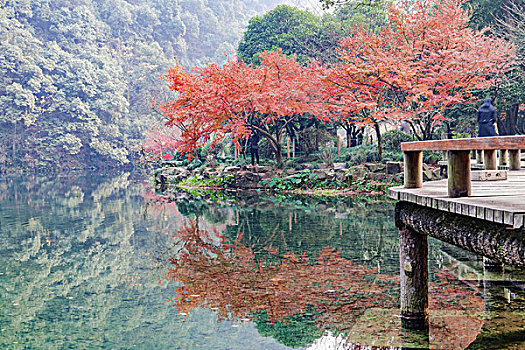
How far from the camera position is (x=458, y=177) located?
10.9 feet

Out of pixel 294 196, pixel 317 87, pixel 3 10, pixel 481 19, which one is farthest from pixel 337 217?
pixel 3 10

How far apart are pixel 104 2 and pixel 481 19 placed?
4037cm

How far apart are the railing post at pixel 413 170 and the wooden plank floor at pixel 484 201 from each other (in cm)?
8

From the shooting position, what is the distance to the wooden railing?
9.39 ft

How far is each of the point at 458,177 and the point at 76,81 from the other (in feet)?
122

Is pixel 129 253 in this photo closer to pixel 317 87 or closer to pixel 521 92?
pixel 317 87

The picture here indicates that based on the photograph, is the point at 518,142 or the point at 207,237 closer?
the point at 518,142

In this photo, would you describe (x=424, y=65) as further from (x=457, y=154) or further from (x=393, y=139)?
(x=457, y=154)

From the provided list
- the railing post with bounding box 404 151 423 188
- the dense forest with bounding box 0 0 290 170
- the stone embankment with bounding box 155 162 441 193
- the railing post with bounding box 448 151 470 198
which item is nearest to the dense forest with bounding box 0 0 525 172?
the dense forest with bounding box 0 0 290 170

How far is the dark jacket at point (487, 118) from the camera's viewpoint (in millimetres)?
9172

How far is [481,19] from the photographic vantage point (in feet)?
52.0

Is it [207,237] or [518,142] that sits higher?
[518,142]

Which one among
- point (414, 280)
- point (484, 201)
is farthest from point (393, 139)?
point (484, 201)

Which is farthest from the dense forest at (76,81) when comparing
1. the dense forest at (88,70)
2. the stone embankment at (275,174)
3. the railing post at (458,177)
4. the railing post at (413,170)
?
the railing post at (458,177)
